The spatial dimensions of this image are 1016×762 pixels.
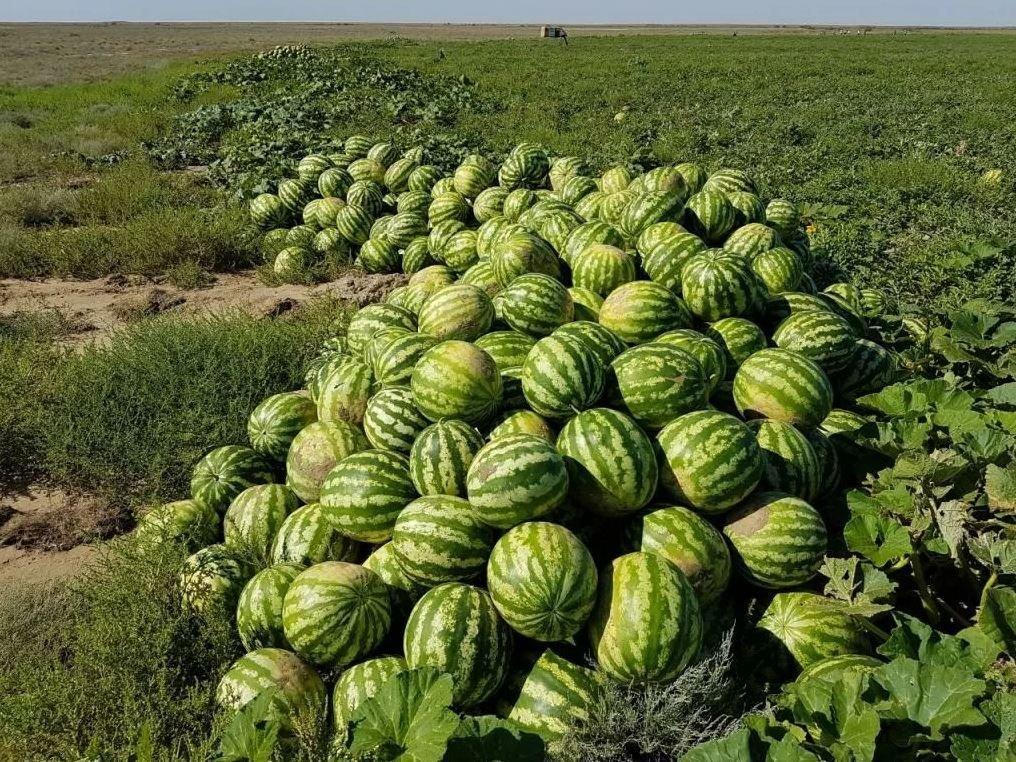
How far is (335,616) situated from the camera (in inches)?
98.7

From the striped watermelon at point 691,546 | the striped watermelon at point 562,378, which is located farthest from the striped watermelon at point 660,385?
the striped watermelon at point 691,546

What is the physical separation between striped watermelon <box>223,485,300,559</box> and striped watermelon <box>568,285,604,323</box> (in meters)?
1.83

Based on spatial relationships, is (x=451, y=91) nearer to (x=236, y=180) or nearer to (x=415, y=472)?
(x=236, y=180)

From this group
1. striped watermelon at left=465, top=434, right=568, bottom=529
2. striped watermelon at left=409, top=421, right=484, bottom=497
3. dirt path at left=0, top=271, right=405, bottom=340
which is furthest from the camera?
dirt path at left=0, top=271, right=405, bottom=340

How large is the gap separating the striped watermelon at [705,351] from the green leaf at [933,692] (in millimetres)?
1356

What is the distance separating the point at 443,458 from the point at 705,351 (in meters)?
1.37

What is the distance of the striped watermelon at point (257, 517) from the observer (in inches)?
125

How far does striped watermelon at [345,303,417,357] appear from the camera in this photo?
420 cm

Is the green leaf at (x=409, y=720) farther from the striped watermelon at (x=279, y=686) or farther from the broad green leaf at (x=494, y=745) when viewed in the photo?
the striped watermelon at (x=279, y=686)

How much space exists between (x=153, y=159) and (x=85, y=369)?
865 cm

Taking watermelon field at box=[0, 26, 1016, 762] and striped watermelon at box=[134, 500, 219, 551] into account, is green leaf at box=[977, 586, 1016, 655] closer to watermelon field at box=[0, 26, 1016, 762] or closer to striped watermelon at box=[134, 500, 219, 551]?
watermelon field at box=[0, 26, 1016, 762]

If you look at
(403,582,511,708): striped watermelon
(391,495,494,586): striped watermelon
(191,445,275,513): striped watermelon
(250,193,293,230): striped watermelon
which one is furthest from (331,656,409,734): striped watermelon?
(250,193,293,230): striped watermelon

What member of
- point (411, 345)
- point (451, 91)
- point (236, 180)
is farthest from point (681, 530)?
point (451, 91)

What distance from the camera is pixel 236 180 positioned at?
10133mm
